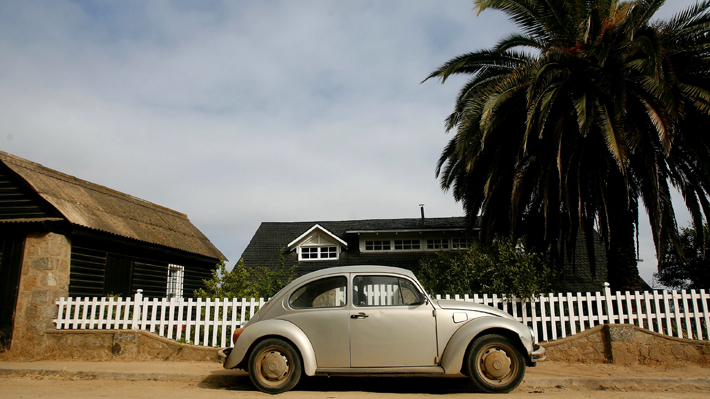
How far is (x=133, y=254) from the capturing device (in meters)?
13.6

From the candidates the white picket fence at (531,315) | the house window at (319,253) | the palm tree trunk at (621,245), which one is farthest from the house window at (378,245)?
the palm tree trunk at (621,245)

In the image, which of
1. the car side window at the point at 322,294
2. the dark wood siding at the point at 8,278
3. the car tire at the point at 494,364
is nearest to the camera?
the car tire at the point at 494,364

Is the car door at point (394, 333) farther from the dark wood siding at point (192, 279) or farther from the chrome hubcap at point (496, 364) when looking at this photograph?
the dark wood siding at point (192, 279)

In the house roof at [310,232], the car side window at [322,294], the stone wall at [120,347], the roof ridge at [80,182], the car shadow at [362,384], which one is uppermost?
the roof ridge at [80,182]

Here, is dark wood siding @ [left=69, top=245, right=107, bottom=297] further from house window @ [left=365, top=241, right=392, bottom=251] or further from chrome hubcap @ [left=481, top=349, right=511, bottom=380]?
house window @ [left=365, top=241, right=392, bottom=251]

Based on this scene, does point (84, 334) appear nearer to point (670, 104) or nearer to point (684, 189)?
point (670, 104)

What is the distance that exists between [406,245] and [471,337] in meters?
15.1

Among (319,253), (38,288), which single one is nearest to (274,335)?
(38,288)

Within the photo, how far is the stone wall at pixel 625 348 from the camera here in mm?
8539

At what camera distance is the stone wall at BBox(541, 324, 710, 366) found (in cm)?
854

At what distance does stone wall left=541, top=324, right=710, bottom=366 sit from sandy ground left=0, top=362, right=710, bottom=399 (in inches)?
22.3

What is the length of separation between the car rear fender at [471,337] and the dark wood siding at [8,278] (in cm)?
928

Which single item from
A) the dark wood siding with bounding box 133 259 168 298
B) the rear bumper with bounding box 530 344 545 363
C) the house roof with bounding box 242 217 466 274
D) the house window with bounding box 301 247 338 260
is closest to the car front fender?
the rear bumper with bounding box 530 344 545 363

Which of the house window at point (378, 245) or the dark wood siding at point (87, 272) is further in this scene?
the house window at point (378, 245)
